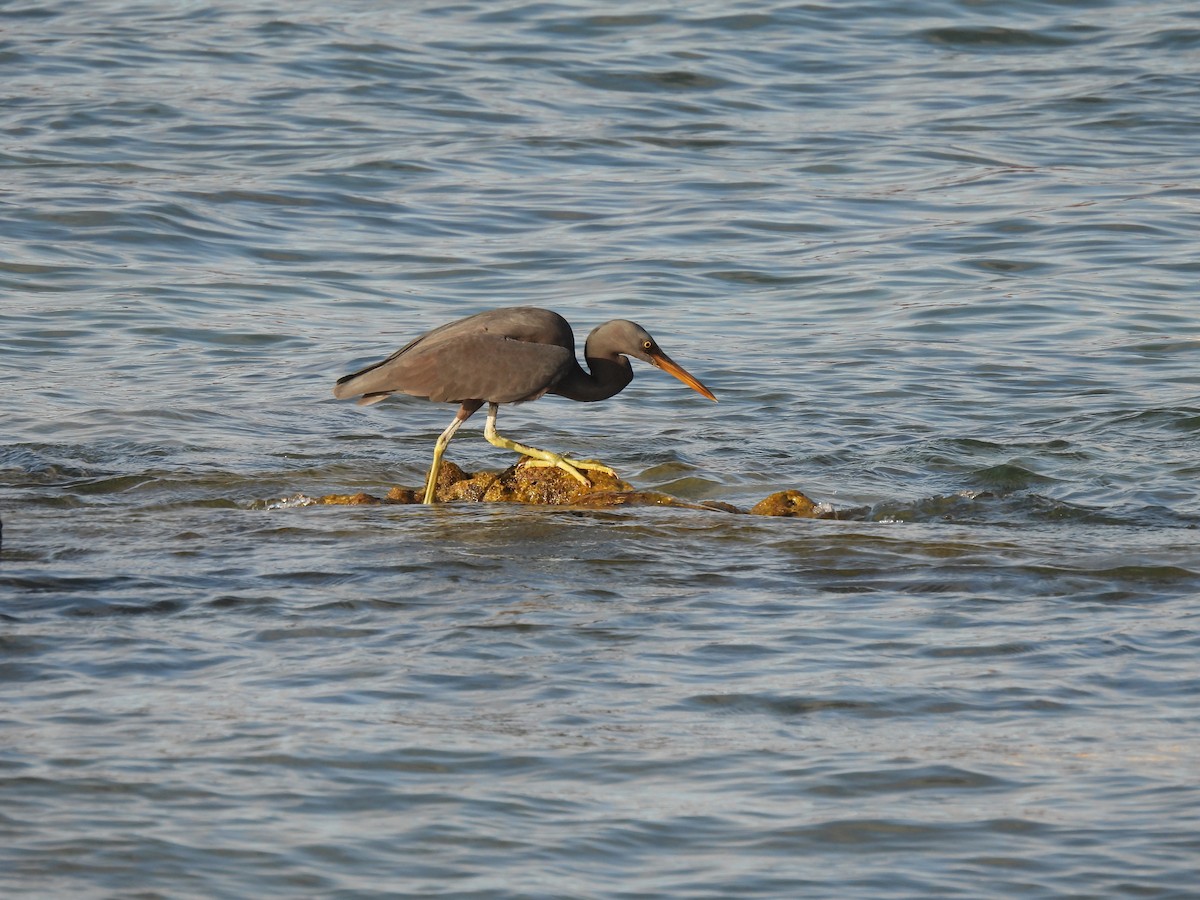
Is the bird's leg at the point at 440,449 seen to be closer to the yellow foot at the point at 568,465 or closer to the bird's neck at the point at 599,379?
the yellow foot at the point at 568,465

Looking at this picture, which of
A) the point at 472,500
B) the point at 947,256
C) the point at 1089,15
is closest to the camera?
the point at 472,500

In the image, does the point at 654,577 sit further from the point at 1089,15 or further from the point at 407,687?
the point at 1089,15

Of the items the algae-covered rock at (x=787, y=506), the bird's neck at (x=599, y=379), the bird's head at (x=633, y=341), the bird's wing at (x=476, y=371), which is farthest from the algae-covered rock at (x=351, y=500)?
the algae-covered rock at (x=787, y=506)

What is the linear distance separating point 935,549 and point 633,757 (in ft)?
8.41

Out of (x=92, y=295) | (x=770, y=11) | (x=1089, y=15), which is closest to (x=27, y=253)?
(x=92, y=295)

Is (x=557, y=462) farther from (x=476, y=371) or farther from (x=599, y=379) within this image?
(x=599, y=379)

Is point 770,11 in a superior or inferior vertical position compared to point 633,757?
superior

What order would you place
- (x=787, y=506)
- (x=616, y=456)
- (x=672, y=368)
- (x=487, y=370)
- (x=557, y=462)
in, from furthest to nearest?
(x=616, y=456), (x=672, y=368), (x=487, y=370), (x=557, y=462), (x=787, y=506)

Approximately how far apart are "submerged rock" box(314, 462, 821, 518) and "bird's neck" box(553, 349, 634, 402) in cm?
58

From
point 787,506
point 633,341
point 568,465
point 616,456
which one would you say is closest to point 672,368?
point 633,341

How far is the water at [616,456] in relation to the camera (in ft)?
15.7

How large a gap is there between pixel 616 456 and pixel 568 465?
1504 millimetres

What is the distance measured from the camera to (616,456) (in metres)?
9.68

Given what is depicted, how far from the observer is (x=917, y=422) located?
10273 mm
